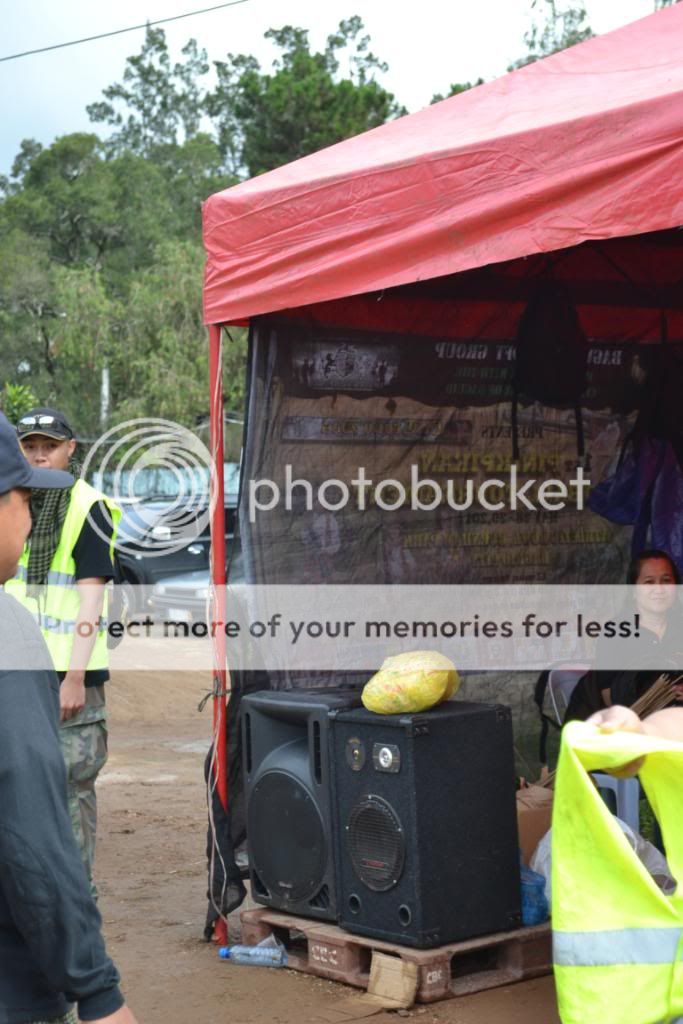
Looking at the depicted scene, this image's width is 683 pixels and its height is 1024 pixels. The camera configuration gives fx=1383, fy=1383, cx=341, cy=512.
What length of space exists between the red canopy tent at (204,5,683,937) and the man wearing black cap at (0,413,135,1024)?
241 cm

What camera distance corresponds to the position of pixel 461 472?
21.8ft

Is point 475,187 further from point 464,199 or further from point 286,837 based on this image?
point 286,837

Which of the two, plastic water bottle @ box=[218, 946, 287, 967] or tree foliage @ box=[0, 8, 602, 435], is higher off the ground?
tree foliage @ box=[0, 8, 602, 435]

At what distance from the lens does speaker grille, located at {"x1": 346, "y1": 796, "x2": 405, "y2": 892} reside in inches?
191

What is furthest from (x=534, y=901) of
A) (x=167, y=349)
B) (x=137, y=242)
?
(x=137, y=242)

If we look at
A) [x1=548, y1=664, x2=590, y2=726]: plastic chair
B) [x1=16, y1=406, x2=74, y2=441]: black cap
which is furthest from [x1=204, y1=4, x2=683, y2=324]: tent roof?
[x1=548, y1=664, x2=590, y2=726]: plastic chair

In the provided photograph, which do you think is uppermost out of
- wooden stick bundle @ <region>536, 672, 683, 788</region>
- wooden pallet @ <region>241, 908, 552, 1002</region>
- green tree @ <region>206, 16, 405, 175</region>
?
green tree @ <region>206, 16, 405, 175</region>

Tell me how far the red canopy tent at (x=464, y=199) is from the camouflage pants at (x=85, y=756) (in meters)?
0.50

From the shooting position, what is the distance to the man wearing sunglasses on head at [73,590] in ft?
18.0

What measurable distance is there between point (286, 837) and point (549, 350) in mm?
2805

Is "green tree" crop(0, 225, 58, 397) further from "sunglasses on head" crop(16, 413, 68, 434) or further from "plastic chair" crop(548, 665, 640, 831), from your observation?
"plastic chair" crop(548, 665, 640, 831)

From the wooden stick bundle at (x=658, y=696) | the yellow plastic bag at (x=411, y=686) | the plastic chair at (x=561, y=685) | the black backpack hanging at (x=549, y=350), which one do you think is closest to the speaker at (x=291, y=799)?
the yellow plastic bag at (x=411, y=686)

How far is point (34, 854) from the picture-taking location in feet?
6.41

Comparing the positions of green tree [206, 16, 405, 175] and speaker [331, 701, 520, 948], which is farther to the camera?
green tree [206, 16, 405, 175]
